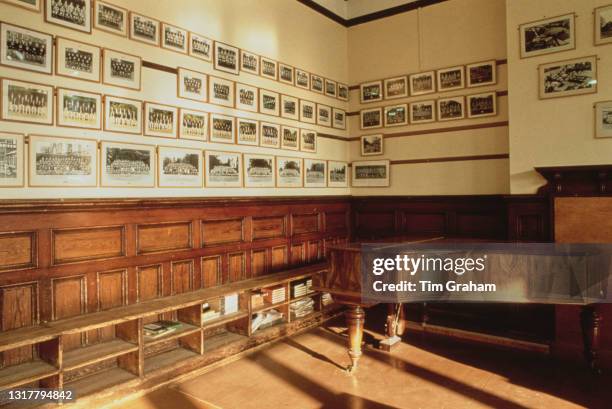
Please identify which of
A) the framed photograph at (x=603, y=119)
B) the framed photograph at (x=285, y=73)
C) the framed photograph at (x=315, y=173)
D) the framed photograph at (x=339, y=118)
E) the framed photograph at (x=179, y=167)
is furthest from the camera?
the framed photograph at (x=339, y=118)

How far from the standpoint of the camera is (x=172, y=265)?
12.6ft

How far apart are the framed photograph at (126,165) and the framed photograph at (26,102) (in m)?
0.47

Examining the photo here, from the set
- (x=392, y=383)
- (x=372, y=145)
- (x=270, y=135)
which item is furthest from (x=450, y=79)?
(x=392, y=383)

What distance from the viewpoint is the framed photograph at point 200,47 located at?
4047 mm

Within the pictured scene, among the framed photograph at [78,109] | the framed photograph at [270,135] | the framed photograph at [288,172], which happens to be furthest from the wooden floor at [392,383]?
the framed photograph at [270,135]

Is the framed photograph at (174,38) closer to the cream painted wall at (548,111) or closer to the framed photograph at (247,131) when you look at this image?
the framed photograph at (247,131)

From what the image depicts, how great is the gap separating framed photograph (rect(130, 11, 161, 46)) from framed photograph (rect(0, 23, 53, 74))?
71 centimetres

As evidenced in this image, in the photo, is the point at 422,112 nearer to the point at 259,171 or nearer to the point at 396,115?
the point at 396,115

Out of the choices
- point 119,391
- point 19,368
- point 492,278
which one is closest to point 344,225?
point 492,278

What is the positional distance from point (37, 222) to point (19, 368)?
3.28 feet

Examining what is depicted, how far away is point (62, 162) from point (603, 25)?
497cm

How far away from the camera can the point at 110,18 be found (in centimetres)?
341

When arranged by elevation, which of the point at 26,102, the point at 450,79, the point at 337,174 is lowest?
the point at 337,174

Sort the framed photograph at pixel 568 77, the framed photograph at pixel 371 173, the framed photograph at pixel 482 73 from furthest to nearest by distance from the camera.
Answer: the framed photograph at pixel 371 173 → the framed photograph at pixel 482 73 → the framed photograph at pixel 568 77
